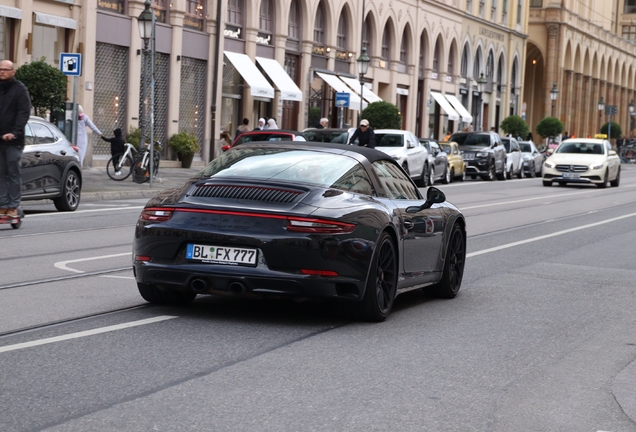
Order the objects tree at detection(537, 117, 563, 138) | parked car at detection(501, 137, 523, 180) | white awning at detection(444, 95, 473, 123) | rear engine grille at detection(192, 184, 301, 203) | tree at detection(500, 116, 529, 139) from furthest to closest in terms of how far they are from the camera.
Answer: tree at detection(537, 117, 563, 138) < tree at detection(500, 116, 529, 139) < white awning at detection(444, 95, 473, 123) < parked car at detection(501, 137, 523, 180) < rear engine grille at detection(192, 184, 301, 203)

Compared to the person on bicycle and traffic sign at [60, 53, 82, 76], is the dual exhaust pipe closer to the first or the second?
traffic sign at [60, 53, 82, 76]

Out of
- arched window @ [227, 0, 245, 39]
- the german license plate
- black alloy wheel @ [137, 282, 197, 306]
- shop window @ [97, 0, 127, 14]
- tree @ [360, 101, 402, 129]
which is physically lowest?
black alloy wheel @ [137, 282, 197, 306]

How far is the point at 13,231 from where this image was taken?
1511cm

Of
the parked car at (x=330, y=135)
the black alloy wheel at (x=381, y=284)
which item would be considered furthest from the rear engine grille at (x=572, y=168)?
the black alloy wheel at (x=381, y=284)

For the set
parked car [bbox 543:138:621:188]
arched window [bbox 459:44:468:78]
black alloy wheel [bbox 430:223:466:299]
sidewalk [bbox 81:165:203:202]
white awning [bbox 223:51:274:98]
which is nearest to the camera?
black alloy wheel [bbox 430:223:466:299]

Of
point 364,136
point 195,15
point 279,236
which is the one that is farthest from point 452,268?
point 195,15

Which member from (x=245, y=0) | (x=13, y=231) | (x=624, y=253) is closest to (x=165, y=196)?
(x=13, y=231)

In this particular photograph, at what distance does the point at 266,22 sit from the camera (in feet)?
152

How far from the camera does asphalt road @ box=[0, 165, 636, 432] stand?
18.8 feet

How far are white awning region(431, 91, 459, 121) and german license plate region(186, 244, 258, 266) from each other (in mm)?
57682

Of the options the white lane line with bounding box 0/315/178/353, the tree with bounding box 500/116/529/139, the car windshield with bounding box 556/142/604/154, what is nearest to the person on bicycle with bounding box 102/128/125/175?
the car windshield with bounding box 556/142/604/154

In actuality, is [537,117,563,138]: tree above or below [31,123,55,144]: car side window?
above

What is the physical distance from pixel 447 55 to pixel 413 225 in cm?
5848

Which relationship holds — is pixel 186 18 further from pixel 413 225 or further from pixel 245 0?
pixel 413 225
